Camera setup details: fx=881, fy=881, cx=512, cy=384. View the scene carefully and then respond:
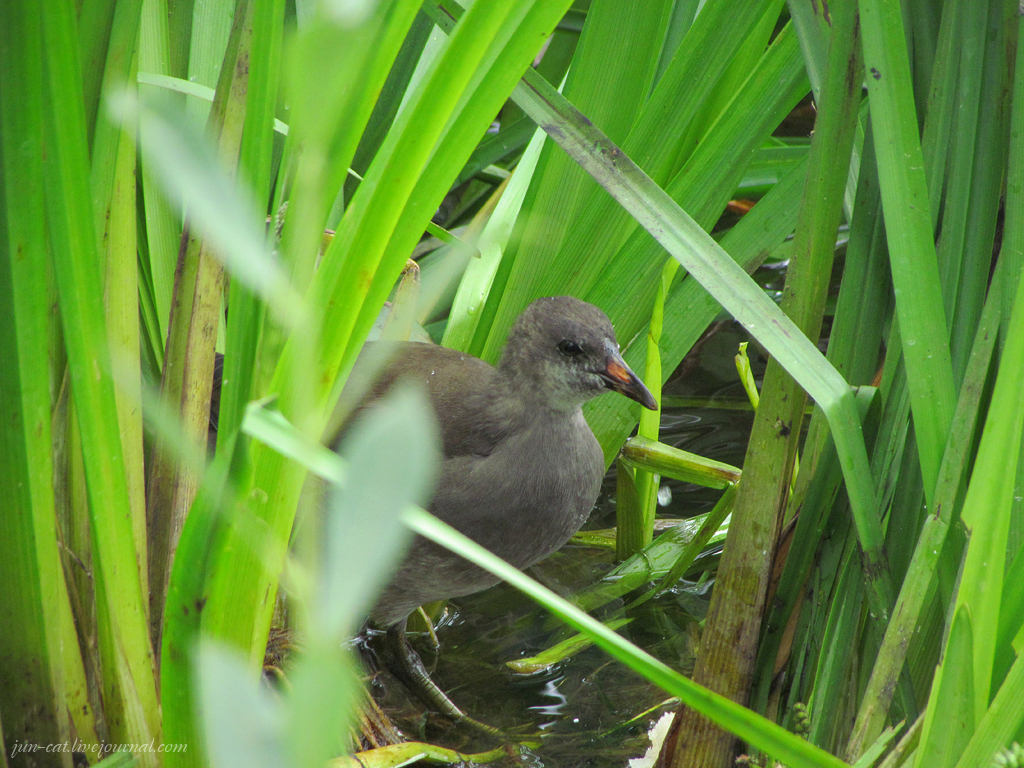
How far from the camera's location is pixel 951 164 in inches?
39.1

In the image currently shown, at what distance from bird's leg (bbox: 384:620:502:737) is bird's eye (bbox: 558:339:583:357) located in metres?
0.66

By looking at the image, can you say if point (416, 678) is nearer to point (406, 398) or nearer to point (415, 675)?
point (415, 675)

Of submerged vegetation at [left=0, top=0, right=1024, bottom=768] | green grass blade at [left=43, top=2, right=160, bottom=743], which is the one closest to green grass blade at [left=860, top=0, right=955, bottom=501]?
submerged vegetation at [left=0, top=0, right=1024, bottom=768]

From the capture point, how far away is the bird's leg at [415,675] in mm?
1658

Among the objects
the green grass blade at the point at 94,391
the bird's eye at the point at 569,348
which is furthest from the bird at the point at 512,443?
the green grass blade at the point at 94,391

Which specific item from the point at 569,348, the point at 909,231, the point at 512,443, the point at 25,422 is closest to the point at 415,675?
the point at 512,443

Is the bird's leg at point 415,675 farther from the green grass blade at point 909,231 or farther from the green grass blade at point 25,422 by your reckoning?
the green grass blade at point 909,231

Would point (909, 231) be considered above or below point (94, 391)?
above

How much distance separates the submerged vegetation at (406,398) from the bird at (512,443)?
0.87 ft

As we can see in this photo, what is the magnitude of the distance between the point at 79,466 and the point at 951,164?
3.58 ft

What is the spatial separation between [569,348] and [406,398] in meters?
1.29

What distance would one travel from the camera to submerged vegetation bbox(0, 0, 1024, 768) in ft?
1.55

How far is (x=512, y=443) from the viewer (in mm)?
1620

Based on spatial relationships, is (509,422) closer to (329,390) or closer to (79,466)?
(79,466)
